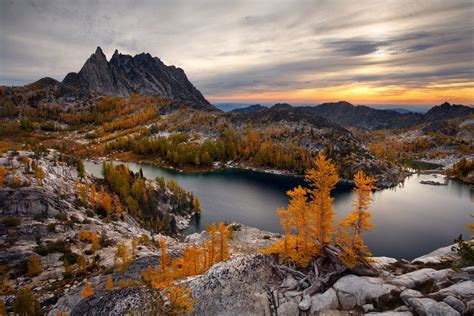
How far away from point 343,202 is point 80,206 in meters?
99.7

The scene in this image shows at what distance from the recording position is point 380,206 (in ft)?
357

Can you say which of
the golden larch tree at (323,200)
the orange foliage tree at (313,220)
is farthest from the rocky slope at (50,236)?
the golden larch tree at (323,200)

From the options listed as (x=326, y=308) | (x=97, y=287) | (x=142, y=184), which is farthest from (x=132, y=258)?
(x=142, y=184)

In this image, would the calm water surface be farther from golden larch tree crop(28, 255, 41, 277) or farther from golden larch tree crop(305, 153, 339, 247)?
golden larch tree crop(305, 153, 339, 247)

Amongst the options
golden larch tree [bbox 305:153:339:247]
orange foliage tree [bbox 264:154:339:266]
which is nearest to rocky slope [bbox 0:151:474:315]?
orange foliage tree [bbox 264:154:339:266]

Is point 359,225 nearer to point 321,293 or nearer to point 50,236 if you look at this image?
point 321,293

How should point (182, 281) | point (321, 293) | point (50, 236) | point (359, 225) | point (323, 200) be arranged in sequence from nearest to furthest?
point (321, 293) → point (182, 281) → point (359, 225) → point (323, 200) → point (50, 236)

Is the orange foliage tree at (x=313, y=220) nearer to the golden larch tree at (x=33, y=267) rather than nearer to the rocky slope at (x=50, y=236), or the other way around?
the rocky slope at (x=50, y=236)

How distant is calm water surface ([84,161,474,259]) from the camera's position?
7769 cm

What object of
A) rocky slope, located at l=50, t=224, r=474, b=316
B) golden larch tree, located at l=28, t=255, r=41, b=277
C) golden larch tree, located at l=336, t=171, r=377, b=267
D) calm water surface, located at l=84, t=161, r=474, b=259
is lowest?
calm water surface, located at l=84, t=161, r=474, b=259

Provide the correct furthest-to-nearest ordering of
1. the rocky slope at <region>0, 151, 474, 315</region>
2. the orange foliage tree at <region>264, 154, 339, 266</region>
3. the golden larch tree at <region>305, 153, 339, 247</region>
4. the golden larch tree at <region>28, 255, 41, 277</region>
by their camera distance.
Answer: the golden larch tree at <region>28, 255, 41, 277</region> → the golden larch tree at <region>305, 153, 339, 247</region> → the orange foliage tree at <region>264, 154, 339, 266</region> → the rocky slope at <region>0, 151, 474, 315</region>

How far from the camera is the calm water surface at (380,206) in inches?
3059

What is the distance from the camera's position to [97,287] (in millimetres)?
34562

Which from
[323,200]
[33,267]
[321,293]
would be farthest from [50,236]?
[323,200]
